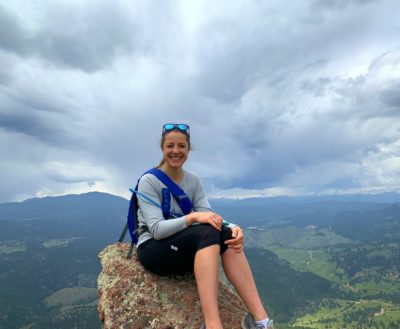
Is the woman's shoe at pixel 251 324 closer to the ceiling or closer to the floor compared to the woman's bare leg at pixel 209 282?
closer to the floor

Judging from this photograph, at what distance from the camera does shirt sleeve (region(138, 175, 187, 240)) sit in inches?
292

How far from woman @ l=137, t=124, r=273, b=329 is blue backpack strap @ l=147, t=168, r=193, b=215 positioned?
0.11 meters

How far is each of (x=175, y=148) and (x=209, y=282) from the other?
3306mm

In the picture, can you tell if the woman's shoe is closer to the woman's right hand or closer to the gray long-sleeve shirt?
the woman's right hand

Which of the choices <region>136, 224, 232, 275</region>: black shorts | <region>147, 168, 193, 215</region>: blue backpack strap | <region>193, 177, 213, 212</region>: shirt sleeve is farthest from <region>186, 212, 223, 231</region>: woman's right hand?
<region>193, 177, 213, 212</region>: shirt sleeve

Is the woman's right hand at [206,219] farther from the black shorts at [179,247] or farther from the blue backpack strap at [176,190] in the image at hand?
the blue backpack strap at [176,190]

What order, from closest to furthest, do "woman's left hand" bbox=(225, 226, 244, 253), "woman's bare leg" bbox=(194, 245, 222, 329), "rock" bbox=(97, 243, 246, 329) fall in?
1. "woman's bare leg" bbox=(194, 245, 222, 329)
2. "woman's left hand" bbox=(225, 226, 244, 253)
3. "rock" bbox=(97, 243, 246, 329)

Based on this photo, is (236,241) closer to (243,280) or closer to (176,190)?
(243,280)

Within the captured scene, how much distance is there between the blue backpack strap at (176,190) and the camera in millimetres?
8383

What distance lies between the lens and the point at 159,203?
8.12 meters

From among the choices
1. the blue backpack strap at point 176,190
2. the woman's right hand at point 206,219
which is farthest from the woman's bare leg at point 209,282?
the blue backpack strap at point 176,190

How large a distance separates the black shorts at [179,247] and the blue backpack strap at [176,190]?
1.17 m

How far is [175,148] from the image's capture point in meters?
8.38

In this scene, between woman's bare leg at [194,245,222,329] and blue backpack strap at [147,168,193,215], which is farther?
blue backpack strap at [147,168,193,215]
